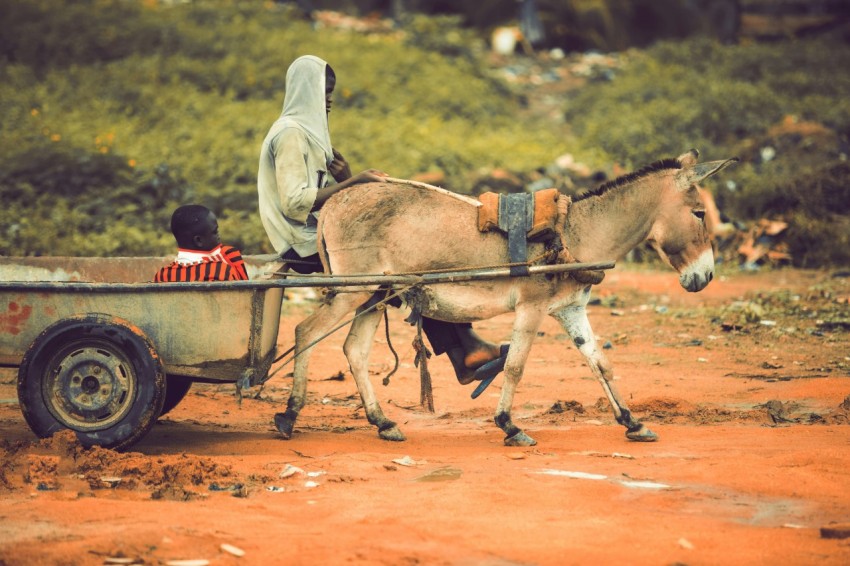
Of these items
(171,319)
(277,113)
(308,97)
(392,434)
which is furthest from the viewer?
(277,113)

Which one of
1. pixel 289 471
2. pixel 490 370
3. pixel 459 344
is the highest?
pixel 459 344

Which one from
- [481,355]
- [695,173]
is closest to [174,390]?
[481,355]

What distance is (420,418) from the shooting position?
733 cm

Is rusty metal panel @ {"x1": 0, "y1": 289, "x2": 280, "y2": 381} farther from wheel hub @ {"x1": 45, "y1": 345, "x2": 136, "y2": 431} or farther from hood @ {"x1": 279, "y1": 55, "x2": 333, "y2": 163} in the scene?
hood @ {"x1": 279, "y1": 55, "x2": 333, "y2": 163}

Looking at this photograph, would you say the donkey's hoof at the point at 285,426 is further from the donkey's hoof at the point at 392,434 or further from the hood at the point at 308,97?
the hood at the point at 308,97

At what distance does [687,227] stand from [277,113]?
1181 centimetres

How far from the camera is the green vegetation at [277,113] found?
1340 cm

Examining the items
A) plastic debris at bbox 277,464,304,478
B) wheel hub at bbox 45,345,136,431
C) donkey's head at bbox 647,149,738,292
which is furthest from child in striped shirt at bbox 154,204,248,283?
donkey's head at bbox 647,149,738,292

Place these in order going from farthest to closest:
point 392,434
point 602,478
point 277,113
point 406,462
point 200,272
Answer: point 277,113, point 392,434, point 200,272, point 406,462, point 602,478

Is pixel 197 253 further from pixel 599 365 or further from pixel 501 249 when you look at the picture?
pixel 599 365

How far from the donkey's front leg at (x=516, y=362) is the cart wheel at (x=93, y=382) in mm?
2061

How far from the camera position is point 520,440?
6230mm

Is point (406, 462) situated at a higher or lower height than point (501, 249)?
lower

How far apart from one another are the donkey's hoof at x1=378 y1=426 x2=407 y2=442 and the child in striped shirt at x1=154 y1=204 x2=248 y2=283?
1.32 m
